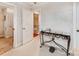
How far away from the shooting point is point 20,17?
16.0ft

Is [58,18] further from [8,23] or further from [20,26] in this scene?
[8,23]

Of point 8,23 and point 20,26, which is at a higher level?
point 8,23

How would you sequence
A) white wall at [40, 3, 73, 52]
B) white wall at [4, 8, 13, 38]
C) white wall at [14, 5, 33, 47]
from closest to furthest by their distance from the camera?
white wall at [40, 3, 73, 52] → white wall at [14, 5, 33, 47] → white wall at [4, 8, 13, 38]

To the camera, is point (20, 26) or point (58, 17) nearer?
point (58, 17)

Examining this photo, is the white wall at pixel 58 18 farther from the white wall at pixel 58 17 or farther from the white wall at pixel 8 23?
the white wall at pixel 8 23

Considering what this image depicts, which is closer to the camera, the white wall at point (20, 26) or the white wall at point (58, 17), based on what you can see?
the white wall at point (58, 17)

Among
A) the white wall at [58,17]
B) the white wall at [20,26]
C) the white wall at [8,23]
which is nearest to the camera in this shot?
the white wall at [58,17]

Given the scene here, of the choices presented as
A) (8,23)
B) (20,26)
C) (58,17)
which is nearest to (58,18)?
(58,17)

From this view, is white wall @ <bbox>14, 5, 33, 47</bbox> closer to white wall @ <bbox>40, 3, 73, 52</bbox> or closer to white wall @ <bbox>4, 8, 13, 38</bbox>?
white wall @ <bbox>40, 3, 73, 52</bbox>

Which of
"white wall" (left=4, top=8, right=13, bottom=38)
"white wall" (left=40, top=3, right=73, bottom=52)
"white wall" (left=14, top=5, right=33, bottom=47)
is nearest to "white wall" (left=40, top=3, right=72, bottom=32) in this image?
"white wall" (left=40, top=3, right=73, bottom=52)

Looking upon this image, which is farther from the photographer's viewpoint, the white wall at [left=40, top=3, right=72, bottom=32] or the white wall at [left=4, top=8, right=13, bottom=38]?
the white wall at [left=4, top=8, right=13, bottom=38]

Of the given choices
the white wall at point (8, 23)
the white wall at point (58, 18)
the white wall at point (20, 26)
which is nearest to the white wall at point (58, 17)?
the white wall at point (58, 18)

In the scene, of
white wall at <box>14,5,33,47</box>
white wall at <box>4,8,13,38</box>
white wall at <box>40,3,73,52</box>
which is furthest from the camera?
white wall at <box>4,8,13,38</box>

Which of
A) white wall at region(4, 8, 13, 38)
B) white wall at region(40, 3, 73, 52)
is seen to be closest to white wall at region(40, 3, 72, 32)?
white wall at region(40, 3, 73, 52)
